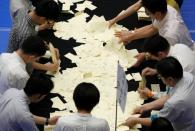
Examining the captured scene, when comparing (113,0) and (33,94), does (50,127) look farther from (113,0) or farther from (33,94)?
(113,0)

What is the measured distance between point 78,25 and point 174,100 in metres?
1.61

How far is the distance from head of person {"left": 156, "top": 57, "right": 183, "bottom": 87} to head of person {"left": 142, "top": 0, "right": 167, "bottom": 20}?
0.83 metres

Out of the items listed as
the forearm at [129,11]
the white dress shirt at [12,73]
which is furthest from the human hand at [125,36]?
the white dress shirt at [12,73]

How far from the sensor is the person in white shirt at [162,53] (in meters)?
3.37

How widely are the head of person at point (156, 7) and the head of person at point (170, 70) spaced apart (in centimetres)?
83

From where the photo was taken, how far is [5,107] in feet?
9.80

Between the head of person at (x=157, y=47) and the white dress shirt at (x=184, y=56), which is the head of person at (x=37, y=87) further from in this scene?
the white dress shirt at (x=184, y=56)

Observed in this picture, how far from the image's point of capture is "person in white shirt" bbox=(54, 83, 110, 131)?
8.83 feet

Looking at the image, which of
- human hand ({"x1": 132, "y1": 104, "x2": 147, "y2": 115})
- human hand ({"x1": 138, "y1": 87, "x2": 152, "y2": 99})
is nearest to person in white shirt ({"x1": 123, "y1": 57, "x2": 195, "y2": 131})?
human hand ({"x1": 132, "y1": 104, "x2": 147, "y2": 115})

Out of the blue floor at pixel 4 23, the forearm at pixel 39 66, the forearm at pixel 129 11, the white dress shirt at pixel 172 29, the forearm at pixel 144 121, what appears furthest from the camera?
the blue floor at pixel 4 23

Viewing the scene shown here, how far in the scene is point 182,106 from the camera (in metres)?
3.02

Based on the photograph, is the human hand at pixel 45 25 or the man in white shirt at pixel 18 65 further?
the human hand at pixel 45 25

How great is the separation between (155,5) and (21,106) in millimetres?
1576

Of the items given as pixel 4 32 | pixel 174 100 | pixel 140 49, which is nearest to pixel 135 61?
pixel 140 49
